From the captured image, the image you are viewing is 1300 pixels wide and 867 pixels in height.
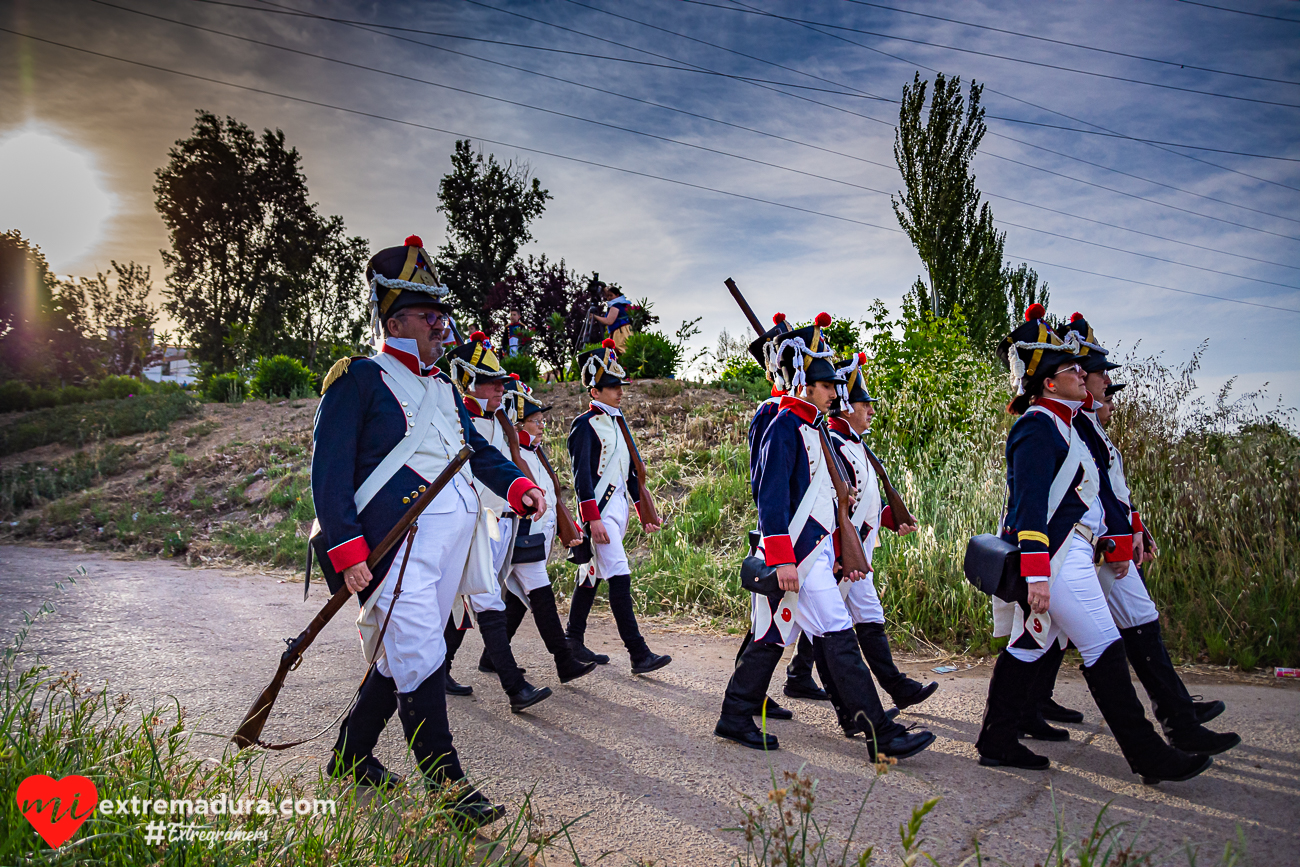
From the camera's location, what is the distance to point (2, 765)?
8.12ft

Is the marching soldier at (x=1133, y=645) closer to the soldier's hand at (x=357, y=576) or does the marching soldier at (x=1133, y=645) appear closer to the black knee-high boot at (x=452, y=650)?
the black knee-high boot at (x=452, y=650)

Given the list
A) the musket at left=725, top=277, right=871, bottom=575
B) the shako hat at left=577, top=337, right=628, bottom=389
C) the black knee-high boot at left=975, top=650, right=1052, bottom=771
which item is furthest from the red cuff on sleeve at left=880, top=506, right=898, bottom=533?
the shako hat at left=577, top=337, right=628, bottom=389

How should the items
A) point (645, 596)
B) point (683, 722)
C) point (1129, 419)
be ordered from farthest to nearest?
point (645, 596) < point (1129, 419) < point (683, 722)

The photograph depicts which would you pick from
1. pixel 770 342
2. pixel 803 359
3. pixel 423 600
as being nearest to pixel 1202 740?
pixel 803 359

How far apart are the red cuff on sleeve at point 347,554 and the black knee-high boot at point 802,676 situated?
2950 millimetres

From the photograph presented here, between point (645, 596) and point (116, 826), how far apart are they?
5526mm

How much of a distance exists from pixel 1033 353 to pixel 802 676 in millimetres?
2413

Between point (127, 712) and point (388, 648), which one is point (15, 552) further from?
point (388, 648)

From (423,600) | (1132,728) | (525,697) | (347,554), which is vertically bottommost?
(525,697)

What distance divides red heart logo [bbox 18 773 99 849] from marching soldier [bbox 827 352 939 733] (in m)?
3.37

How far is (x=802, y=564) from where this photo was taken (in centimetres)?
405

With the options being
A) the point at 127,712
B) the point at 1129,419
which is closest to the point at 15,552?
the point at 127,712

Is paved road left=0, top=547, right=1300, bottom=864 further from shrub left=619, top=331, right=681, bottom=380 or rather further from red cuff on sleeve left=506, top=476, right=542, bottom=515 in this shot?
shrub left=619, top=331, right=681, bottom=380

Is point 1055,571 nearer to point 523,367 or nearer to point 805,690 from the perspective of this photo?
point 805,690
